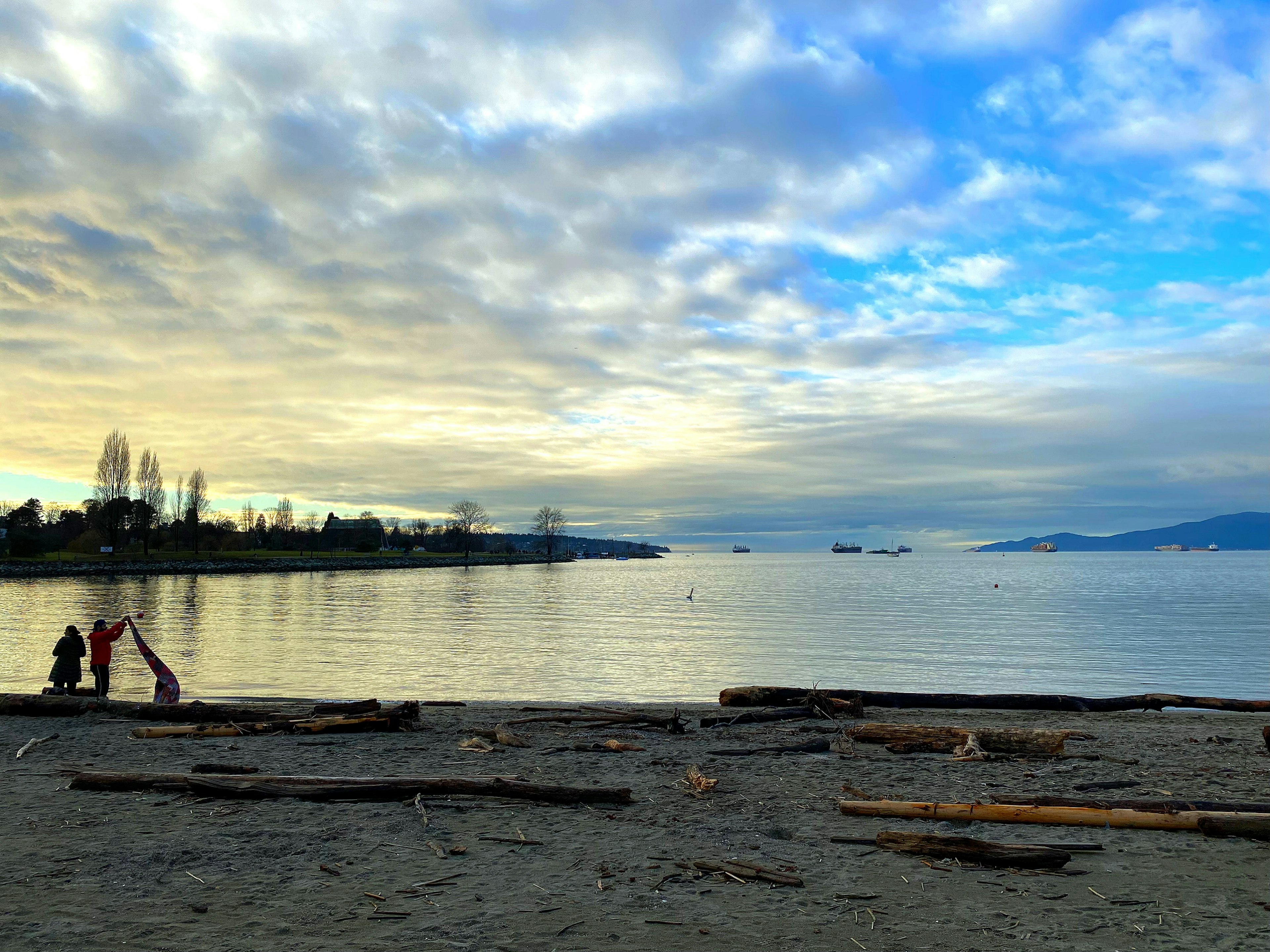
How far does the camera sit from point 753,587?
338 ft

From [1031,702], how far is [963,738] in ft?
28.1

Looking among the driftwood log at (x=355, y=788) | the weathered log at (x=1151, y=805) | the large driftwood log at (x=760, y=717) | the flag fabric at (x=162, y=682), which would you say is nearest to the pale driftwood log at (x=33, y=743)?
the driftwood log at (x=355, y=788)

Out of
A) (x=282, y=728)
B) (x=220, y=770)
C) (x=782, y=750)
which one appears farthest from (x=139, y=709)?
(x=782, y=750)

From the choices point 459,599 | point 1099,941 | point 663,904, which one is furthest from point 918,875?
point 459,599

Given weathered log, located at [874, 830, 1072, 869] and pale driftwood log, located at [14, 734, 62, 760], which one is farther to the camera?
pale driftwood log, located at [14, 734, 62, 760]

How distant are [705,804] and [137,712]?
1215cm

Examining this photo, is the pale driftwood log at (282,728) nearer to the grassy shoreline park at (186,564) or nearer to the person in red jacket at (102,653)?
the person in red jacket at (102,653)

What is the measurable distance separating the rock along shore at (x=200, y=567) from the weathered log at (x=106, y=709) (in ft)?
328

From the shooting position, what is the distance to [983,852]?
7.68 m

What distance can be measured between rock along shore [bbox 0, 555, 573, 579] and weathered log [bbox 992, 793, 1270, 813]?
116 meters

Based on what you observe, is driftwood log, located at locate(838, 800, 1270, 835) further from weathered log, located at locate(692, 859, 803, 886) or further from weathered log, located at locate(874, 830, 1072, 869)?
weathered log, located at locate(692, 859, 803, 886)

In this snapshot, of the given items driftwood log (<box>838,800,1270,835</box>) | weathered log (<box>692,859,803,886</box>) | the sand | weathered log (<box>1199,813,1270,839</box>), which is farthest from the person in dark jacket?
weathered log (<box>1199,813,1270,839</box>)

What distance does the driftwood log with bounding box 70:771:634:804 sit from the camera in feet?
32.4

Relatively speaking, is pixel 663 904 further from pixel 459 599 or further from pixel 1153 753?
pixel 459 599
